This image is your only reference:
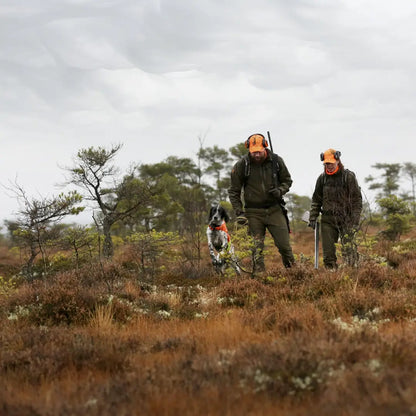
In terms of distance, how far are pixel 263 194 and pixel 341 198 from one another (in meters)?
1.33

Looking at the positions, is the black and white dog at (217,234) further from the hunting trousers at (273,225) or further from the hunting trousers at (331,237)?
the hunting trousers at (331,237)

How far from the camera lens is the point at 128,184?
59.7ft

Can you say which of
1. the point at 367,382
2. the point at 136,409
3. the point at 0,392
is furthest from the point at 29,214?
the point at 367,382

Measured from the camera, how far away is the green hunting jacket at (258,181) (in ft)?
22.9

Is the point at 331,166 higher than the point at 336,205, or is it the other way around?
the point at 331,166

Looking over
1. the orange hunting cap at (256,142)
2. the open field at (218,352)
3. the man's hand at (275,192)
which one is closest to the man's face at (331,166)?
the man's hand at (275,192)

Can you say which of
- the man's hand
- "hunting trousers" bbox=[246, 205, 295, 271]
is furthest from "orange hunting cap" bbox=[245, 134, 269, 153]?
"hunting trousers" bbox=[246, 205, 295, 271]

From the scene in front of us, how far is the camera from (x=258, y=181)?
700 centimetres

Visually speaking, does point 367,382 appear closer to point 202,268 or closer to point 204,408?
point 204,408

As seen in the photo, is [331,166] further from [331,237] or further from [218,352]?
[218,352]

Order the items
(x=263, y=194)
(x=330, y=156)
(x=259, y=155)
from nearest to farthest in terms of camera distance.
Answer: (x=259, y=155) < (x=330, y=156) < (x=263, y=194)

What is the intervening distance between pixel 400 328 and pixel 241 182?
13.4 ft

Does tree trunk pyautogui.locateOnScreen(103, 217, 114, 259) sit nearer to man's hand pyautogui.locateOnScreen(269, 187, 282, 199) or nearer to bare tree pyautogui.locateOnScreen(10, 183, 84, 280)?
bare tree pyautogui.locateOnScreen(10, 183, 84, 280)

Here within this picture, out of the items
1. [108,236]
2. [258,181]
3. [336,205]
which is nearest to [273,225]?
[258,181]
